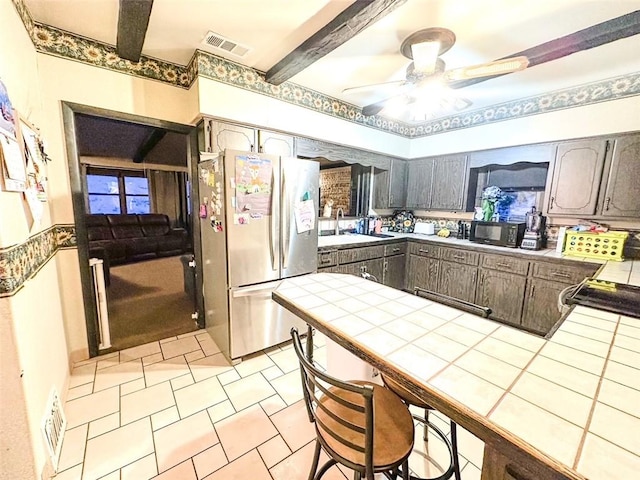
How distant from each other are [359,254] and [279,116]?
1769 mm

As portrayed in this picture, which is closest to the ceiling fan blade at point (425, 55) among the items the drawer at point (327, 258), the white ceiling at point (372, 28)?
the white ceiling at point (372, 28)

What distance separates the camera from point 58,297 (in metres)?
2.04

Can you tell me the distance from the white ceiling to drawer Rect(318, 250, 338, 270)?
1.77m

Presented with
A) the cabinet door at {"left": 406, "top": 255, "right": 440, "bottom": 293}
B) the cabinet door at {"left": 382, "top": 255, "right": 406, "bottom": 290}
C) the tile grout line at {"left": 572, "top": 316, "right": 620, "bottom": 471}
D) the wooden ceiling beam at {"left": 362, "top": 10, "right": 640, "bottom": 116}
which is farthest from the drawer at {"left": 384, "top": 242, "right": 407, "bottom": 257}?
the tile grout line at {"left": 572, "top": 316, "right": 620, "bottom": 471}

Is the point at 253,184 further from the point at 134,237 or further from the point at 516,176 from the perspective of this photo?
the point at 134,237

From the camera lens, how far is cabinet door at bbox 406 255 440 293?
11.9 feet

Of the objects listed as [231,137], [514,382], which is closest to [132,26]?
[231,137]

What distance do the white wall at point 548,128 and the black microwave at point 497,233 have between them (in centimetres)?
97

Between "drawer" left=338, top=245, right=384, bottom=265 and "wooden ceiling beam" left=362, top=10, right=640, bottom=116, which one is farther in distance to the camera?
"drawer" left=338, top=245, right=384, bottom=265

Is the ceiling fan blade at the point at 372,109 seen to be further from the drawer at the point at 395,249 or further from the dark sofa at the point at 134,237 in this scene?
the dark sofa at the point at 134,237

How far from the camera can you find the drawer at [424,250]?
3582mm

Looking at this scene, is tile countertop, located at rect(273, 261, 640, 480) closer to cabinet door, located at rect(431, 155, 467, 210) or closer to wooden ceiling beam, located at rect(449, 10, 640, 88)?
wooden ceiling beam, located at rect(449, 10, 640, 88)

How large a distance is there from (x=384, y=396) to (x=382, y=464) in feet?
0.92

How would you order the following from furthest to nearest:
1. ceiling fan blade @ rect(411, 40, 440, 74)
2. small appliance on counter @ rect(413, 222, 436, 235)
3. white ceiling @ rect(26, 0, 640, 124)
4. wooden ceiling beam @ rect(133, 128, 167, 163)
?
wooden ceiling beam @ rect(133, 128, 167, 163), small appliance on counter @ rect(413, 222, 436, 235), ceiling fan blade @ rect(411, 40, 440, 74), white ceiling @ rect(26, 0, 640, 124)
